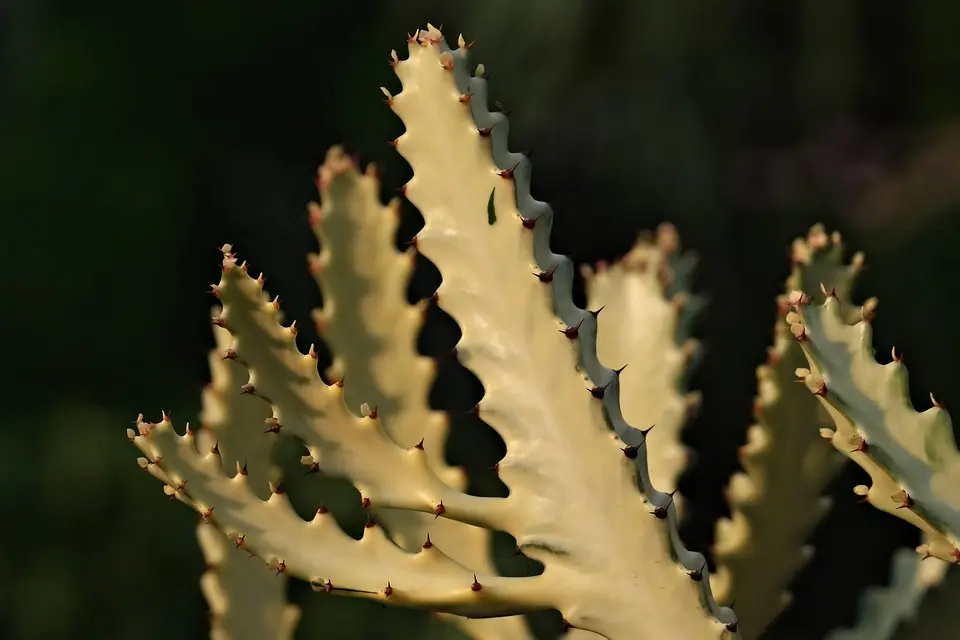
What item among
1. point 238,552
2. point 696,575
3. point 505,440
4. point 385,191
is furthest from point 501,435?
point 385,191

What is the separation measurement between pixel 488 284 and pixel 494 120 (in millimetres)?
87

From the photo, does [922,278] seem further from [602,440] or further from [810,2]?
[602,440]

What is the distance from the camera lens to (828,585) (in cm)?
309

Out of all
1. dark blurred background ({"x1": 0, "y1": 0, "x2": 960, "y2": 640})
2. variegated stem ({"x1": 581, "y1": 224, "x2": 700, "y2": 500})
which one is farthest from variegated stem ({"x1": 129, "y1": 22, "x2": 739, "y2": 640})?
dark blurred background ({"x1": 0, "y1": 0, "x2": 960, "y2": 640})

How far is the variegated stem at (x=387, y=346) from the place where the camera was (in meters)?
0.75

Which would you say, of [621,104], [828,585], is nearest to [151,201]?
[621,104]

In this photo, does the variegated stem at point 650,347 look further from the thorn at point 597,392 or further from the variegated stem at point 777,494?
the thorn at point 597,392

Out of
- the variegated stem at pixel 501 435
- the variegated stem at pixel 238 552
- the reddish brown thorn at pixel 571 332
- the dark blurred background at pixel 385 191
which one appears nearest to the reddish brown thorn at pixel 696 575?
the variegated stem at pixel 501 435

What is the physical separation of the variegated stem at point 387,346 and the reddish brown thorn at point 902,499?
0.24 meters

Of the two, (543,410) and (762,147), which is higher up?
(762,147)

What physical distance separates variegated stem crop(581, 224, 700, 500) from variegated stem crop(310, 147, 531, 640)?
5.2 inches

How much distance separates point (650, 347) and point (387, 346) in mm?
199

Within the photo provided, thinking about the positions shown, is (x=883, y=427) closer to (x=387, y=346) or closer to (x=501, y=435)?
(x=501, y=435)

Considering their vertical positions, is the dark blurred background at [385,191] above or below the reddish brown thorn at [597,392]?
above
